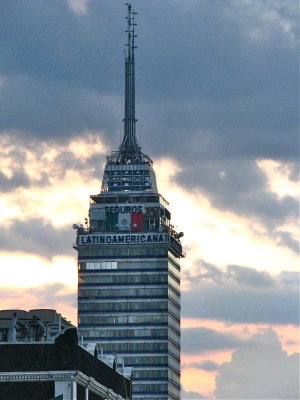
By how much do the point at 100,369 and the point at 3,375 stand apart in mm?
22654

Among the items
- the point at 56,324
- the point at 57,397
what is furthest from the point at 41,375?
the point at 56,324

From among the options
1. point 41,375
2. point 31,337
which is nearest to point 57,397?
point 41,375

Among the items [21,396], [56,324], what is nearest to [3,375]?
[21,396]

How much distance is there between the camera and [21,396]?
172500 millimetres

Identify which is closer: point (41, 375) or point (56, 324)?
point (41, 375)

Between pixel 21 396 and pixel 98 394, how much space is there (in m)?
20.0

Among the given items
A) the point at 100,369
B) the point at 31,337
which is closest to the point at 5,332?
the point at 31,337

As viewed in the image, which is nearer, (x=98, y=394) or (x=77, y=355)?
(x=77, y=355)

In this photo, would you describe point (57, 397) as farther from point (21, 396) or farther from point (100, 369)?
point (100, 369)

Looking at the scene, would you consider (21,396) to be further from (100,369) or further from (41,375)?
(100,369)

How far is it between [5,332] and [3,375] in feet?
29.2

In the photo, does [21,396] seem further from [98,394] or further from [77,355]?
[98,394]

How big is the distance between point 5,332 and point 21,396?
33.1 feet

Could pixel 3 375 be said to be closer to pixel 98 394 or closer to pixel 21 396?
pixel 21 396
